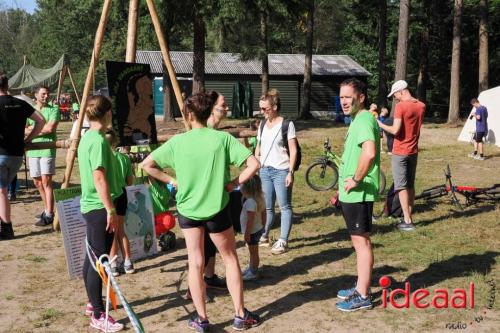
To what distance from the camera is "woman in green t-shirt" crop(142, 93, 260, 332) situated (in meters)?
3.97

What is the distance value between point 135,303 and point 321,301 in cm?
170

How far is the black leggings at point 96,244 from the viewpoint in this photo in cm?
429

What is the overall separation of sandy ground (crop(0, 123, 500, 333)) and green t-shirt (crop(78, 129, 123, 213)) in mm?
1042

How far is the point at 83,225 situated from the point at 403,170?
4.24 m

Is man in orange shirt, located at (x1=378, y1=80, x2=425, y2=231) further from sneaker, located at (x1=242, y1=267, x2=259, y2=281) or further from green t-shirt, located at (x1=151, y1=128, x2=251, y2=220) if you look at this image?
green t-shirt, located at (x1=151, y1=128, x2=251, y2=220)

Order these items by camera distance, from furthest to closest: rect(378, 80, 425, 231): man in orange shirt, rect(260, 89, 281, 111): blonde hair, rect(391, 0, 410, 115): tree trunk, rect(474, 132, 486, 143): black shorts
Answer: rect(391, 0, 410, 115): tree trunk
rect(474, 132, 486, 143): black shorts
rect(378, 80, 425, 231): man in orange shirt
rect(260, 89, 281, 111): blonde hair

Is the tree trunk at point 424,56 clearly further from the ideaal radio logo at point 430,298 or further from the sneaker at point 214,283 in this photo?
the sneaker at point 214,283

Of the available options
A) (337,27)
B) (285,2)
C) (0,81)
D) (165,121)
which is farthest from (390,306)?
(337,27)

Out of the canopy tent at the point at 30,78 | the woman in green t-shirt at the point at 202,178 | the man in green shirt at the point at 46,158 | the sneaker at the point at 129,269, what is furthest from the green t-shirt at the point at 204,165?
the canopy tent at the point at 30,78

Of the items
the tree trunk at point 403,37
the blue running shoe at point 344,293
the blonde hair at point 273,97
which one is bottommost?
the blue running shoe at point 344,293

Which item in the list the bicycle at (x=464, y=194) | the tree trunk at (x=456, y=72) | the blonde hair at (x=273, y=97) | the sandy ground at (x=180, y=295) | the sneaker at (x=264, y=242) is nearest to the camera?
the sandy ground at (x=180, y=295)

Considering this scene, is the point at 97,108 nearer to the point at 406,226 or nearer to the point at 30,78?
the point at 406,226

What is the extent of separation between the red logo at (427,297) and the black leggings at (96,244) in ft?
7.94

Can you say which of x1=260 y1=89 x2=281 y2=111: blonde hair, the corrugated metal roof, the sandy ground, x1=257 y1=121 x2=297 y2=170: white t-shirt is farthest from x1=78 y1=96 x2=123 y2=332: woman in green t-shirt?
the corrugated metal roof
